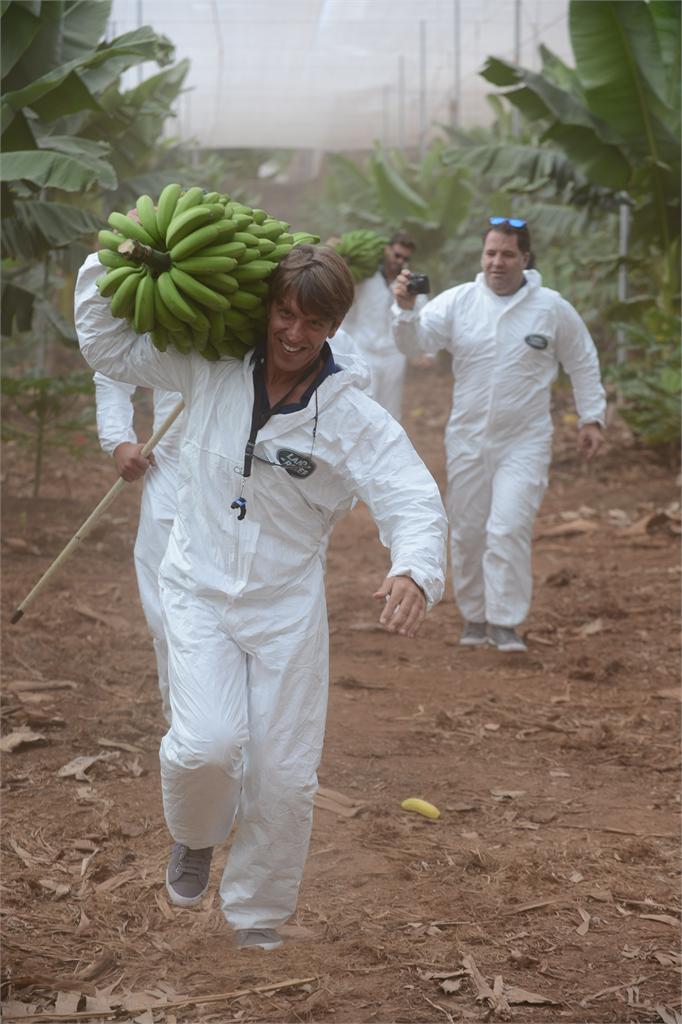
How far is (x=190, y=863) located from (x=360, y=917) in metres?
0.74

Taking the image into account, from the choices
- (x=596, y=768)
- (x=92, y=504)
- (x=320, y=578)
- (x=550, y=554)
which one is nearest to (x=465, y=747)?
(x=596, y=768)

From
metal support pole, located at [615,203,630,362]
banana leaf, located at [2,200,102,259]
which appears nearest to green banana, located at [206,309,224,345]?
banana leaf, located at [2,200,102,259]

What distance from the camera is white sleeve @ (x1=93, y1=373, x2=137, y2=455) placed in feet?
19.2

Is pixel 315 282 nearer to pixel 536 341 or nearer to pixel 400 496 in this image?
pixel 400 496

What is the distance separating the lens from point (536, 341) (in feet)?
27.2

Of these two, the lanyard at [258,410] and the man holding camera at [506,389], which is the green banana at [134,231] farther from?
the man holding camera at [506,389]

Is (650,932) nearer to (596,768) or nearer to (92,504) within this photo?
(596,768)

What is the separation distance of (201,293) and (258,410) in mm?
405

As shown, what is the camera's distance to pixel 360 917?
4.80 metres

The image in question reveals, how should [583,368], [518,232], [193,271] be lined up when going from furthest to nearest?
[583,368], [518,232], [193,271]

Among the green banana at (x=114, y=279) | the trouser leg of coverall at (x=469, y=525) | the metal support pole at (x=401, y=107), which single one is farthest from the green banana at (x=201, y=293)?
the metal support pole at (x=401, y=107)

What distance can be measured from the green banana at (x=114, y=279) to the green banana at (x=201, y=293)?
8.7 inches

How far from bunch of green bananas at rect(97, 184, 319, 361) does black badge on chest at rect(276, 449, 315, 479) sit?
1.30ft

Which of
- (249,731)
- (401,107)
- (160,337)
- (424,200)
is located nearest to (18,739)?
(249,731)
